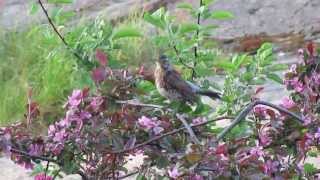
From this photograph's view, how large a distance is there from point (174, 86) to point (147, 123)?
508mm

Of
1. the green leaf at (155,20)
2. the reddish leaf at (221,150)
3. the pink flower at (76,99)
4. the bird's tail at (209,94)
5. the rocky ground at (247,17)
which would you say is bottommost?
the rocky ground at (247,17)

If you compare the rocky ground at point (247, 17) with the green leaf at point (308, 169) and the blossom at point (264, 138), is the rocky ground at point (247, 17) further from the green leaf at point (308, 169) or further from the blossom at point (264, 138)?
the blossom at point (264, 138)

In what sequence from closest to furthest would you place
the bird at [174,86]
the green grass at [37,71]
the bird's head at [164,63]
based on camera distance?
the bird at [174,86], the bird's head at [164,63], the green grass at [37,71]

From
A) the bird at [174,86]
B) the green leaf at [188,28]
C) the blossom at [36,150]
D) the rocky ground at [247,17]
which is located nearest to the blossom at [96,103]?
the blossom at [36,150]

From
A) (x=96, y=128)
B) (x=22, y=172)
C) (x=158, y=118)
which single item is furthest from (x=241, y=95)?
(x=22, y=172)

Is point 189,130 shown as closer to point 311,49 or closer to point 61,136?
point 61,136

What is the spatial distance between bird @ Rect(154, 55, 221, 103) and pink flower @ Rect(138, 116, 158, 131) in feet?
1.39

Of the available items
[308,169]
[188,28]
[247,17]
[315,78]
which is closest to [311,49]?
[315,78]

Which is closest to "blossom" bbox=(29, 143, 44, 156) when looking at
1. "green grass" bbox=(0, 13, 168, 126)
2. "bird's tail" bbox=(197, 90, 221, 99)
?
"bird's tail" bbox=(197, 90, 221, 99)

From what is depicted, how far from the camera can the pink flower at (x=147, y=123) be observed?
8.13 feet

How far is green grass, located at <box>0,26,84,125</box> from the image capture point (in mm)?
6406

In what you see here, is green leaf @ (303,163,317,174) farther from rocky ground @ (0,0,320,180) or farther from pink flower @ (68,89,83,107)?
rocky ground @ (0,0,320,180)

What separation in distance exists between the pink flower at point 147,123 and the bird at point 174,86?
42 cm

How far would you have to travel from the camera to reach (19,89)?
674 cm
